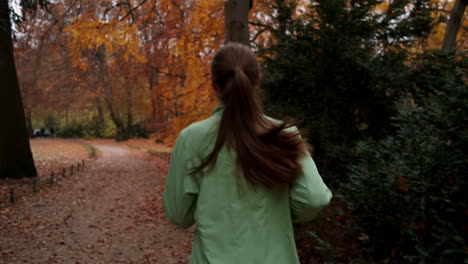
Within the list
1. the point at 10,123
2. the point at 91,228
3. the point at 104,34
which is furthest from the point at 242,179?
the point at 10,123

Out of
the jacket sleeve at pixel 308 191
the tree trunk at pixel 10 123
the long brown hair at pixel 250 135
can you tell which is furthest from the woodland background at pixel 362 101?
the long brown hair at pixel 250 135

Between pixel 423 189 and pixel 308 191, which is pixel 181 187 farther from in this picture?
pixel 423 189

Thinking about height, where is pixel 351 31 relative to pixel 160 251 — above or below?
above

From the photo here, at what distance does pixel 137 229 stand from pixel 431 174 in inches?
241

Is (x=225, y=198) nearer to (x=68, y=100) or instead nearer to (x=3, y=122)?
(x=3, y=122)

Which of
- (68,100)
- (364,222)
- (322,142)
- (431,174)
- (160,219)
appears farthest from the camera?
(68,100)

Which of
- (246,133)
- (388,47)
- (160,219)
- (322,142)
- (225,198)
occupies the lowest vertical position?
(160,219)

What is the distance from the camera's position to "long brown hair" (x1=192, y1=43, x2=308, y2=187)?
1.48 metres

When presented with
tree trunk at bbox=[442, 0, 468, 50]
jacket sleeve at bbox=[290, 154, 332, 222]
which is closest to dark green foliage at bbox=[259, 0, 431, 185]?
tree trunk at bbox=[442, 0, 468, 50]

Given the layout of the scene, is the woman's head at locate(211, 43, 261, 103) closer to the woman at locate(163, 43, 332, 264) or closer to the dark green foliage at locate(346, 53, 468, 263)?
the woman at locate(163, 43, 332, 264)

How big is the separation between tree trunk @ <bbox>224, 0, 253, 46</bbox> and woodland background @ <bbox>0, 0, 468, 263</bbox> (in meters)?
0.58

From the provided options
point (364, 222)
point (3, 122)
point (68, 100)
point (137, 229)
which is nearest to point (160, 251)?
point (137, 229)

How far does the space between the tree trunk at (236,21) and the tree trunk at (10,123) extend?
7477 millimetres

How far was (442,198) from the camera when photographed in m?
2.65
